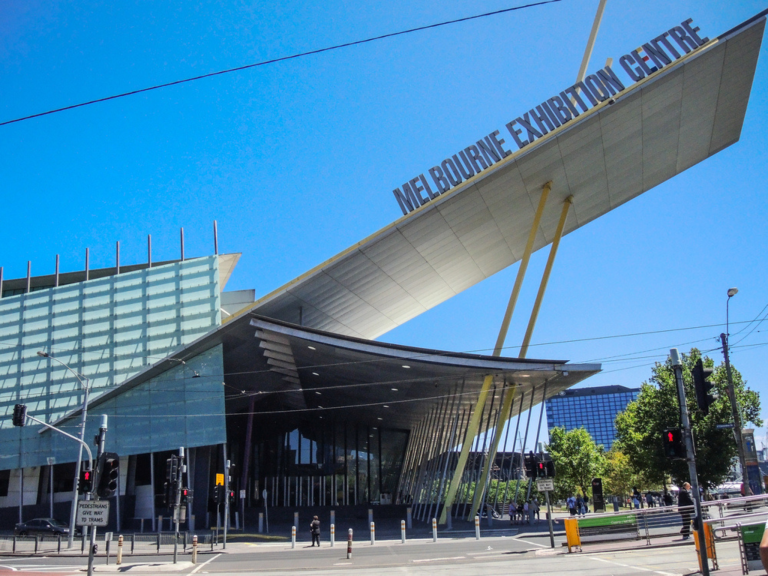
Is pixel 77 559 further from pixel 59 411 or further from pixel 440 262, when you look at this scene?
pixel 440 262

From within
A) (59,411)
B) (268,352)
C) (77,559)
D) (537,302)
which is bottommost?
(77,559)

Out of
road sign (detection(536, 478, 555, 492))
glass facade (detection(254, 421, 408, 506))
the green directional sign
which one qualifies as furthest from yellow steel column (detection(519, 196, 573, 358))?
glass facade (detection(254, 421, 408, 506))

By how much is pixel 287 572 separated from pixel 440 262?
24092 millimetres

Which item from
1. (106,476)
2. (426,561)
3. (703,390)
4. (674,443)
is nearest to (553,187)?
(426,561)

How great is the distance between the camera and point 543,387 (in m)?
35.5

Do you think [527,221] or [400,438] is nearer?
[527,221]

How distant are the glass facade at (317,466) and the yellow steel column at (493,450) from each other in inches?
791

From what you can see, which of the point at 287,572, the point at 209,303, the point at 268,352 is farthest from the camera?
the point at 209,303

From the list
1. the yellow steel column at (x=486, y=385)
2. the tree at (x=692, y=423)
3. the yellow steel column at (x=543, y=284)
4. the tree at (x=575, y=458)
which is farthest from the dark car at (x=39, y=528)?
A: the tree at (x=575, y=458)

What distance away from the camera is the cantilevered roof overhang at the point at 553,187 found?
29188mm

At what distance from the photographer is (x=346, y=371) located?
121 feet

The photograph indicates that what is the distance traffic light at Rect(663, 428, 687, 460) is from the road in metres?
2.95

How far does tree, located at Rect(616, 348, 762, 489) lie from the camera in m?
39.9

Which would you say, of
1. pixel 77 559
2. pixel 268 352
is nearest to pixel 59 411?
pixel 268 352
